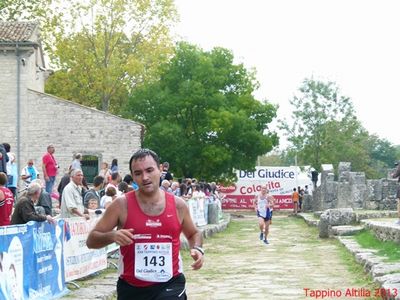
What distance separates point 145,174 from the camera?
6867 mm

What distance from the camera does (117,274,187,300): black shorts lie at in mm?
6719

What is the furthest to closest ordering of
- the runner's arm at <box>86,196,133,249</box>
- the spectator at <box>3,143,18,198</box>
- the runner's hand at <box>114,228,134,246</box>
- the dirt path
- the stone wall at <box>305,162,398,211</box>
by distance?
the stone wall at <box>305,162,398,211</box> → the spectator at <box>3,143,18,198</box> → the dirt path → the runner's arm at <box>86,196,133,249</box> → the runner's hand at <box>114,228,134,246</box>

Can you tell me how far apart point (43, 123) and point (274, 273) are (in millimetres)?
25506

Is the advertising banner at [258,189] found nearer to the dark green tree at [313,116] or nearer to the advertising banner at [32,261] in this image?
the dark green tree at [313,116]

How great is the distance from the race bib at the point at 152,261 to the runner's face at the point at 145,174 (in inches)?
17.1

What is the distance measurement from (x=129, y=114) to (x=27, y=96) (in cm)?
1227

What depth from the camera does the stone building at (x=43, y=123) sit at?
39.7 meters

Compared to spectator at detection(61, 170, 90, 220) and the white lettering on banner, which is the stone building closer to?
the white lettering on banner

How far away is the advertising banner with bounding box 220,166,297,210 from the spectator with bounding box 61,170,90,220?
48013 millimetres

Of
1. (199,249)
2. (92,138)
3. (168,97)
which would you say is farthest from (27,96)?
(199,249)

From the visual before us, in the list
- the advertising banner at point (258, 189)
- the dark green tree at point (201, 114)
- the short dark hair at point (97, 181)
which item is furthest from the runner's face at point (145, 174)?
the advertising banner at point (258, 189)

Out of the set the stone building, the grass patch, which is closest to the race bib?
the grass patch

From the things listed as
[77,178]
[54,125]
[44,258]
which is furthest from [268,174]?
[44,258]

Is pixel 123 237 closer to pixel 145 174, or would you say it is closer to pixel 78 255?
pixel 145 174
